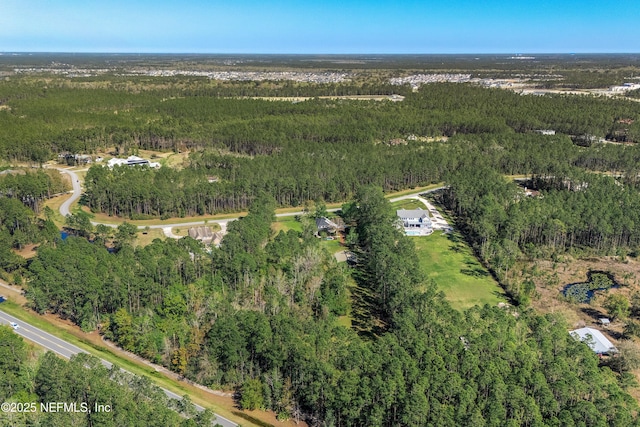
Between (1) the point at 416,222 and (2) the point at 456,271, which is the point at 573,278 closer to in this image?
(2) the point at 456,271

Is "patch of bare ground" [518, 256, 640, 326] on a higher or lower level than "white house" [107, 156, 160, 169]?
lower

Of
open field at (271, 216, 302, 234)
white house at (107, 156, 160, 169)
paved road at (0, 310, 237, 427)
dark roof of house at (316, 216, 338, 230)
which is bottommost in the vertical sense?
paved road at (0, 310, 237, 427)

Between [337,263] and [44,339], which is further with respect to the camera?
[337,263]

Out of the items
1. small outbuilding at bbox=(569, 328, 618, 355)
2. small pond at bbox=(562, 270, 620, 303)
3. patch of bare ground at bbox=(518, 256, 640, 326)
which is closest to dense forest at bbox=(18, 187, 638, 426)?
small outbuilding at bbox=(569, 328, 618, 355)

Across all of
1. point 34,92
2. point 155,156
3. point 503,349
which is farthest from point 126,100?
point 503,349

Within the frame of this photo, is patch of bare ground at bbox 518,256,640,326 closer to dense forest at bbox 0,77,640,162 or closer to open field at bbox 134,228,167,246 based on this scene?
open field at bbox 134,228,167,246

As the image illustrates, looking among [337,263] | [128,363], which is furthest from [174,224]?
[128,363]

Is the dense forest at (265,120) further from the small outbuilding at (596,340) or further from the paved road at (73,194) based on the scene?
the small outbuilding at (596,340)
